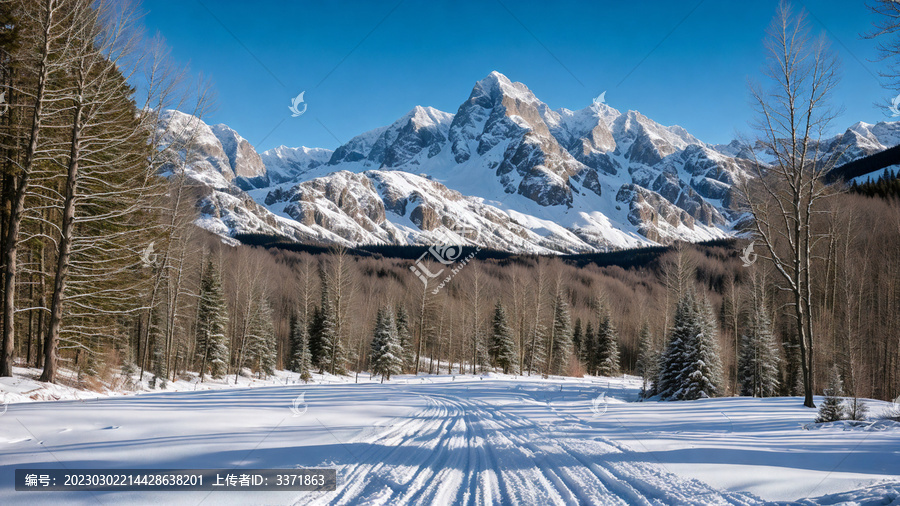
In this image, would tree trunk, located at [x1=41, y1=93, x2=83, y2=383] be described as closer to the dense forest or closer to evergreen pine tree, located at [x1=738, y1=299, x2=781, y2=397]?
the dense forest

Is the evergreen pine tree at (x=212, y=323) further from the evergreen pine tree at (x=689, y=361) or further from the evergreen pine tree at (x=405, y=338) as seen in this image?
the evergreen pine tree at (x=689, y=361)

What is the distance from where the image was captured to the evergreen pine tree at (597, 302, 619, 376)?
51125 mm

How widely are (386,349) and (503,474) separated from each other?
29.4m

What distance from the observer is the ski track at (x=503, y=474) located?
4441 millimetres

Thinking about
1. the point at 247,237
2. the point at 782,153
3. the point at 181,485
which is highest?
the point at 247,237

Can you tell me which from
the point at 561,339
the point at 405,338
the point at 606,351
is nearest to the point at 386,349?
the point at 405,338

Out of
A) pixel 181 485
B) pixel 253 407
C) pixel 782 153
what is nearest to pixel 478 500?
pixel 181 485

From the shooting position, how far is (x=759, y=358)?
27.5 meters

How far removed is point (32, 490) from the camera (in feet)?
11.9

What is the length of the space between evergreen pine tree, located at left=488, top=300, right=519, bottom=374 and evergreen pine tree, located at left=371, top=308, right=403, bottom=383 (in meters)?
12.6

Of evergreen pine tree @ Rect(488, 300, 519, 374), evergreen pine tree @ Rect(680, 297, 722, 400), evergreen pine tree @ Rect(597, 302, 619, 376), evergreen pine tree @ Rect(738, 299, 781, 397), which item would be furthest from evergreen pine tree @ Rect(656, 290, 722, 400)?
evergreen pine tree @ Rect(597, 302, 619, 376)

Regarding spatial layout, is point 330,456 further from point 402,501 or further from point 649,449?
point 649,449

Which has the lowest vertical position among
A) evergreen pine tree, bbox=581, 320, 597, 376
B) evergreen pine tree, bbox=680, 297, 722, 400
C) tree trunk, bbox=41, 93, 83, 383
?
evergreen pine tree, bbox=581, 320, 597, 376

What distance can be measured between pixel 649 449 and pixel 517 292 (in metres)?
40.7
